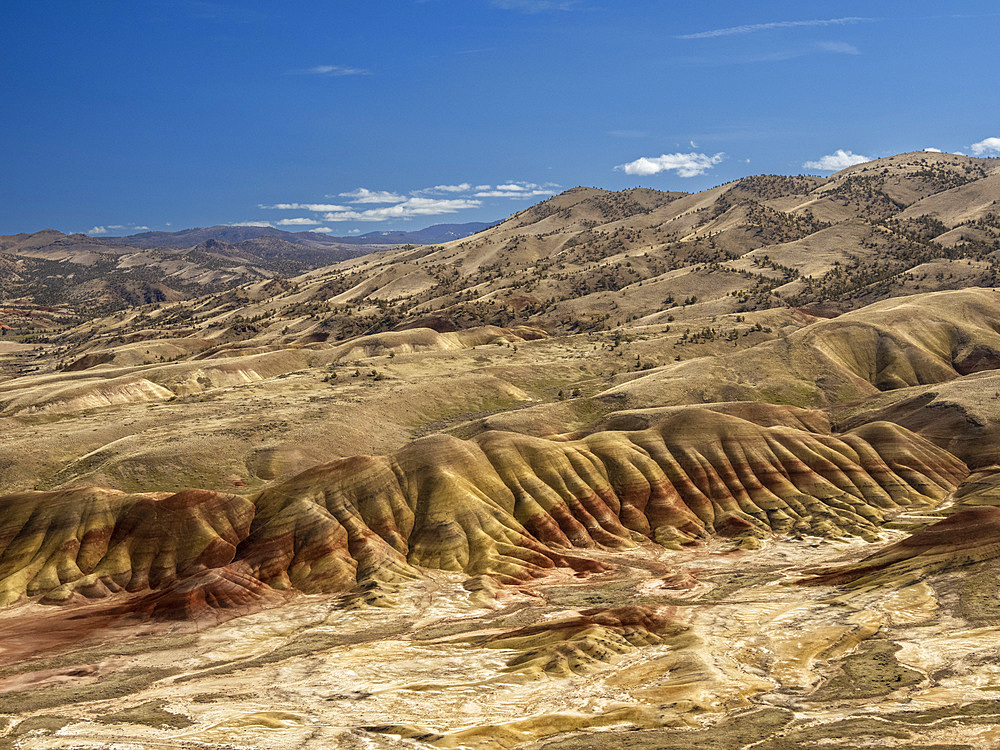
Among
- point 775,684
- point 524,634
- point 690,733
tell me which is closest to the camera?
point 690,733

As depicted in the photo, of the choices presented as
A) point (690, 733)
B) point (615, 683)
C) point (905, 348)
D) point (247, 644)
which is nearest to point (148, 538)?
point (247, 644)

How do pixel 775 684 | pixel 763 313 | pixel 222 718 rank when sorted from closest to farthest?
1. pixel 222 718
2. pixel 775 684
3. pixel 763 313

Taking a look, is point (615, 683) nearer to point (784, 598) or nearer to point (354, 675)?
point (354, 675)

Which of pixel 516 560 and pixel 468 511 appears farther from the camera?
pixel 468 511

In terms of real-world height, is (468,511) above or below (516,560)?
above

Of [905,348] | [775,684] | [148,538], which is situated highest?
[905,348]

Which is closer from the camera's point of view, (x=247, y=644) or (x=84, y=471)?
(x=247, y=644)

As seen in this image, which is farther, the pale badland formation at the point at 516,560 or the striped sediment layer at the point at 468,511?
the striped sediment layer at the point at 468,511

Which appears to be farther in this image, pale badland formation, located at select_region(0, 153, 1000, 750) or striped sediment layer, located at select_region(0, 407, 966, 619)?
striped sediment layer, located at select_region(0, 407, 966, 619)
